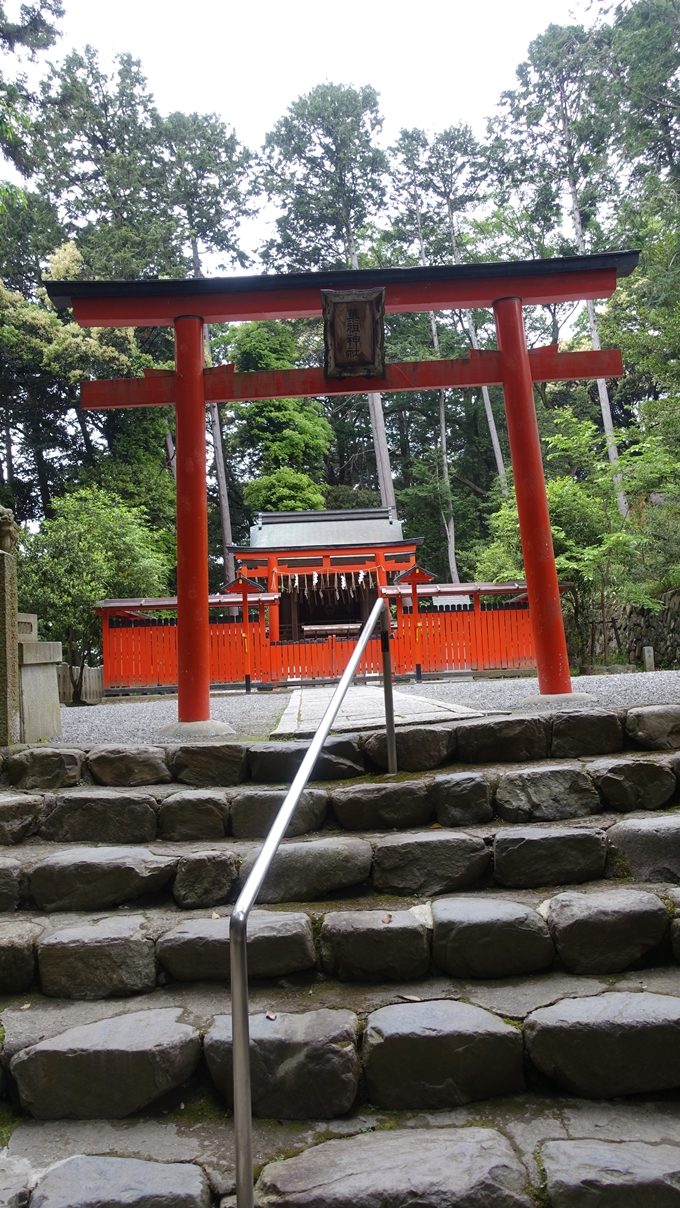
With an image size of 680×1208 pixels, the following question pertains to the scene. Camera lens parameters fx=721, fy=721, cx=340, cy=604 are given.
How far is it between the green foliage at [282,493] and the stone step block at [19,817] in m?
22.2

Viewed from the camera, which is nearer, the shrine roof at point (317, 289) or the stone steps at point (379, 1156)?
the stone steps at point (379, 1156)

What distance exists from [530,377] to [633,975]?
4405mm

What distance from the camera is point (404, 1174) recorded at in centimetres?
158

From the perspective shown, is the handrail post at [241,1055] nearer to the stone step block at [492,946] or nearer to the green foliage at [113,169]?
the stone step block at [492,946]

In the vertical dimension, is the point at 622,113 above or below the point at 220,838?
above

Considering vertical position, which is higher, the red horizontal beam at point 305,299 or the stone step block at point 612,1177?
the red horizontal beam at point 305,299

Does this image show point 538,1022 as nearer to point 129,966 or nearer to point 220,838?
point 129,966

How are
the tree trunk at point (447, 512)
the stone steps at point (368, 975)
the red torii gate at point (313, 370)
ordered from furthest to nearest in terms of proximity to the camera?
the tree trunk at point (447, 512), the red torii gate at point (313, 370), the stone steps at point (368, 975)

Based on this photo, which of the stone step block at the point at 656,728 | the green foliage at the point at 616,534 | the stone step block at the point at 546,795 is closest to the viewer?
the stone step block at the point at 546,795

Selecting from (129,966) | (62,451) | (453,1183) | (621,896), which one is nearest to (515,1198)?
(453,1183)

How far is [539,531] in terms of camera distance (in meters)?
5.16

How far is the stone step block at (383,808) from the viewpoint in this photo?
2.88m

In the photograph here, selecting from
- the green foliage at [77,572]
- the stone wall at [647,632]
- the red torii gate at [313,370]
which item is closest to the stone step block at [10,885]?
the red torii gate at [313,370]

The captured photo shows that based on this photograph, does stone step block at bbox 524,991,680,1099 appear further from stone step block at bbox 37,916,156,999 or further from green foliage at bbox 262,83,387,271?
green foliage at bbox 262,83,387,271
